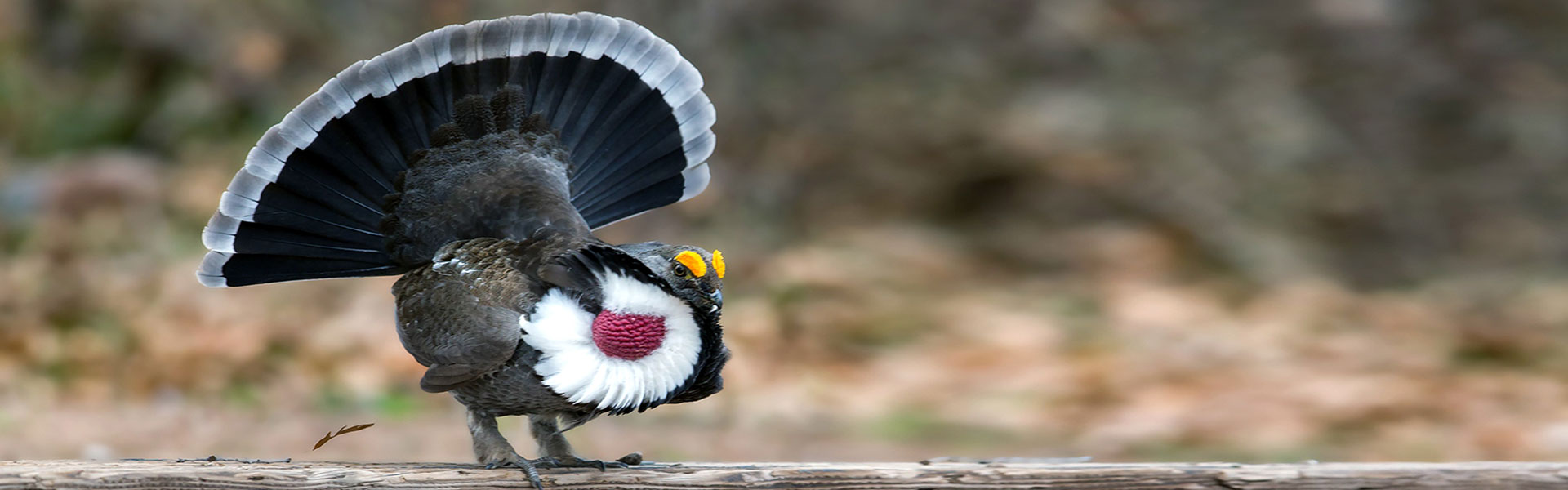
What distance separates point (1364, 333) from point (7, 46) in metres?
8.05

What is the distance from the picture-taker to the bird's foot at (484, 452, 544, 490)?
2.44m

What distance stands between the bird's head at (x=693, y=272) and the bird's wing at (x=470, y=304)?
237 mm

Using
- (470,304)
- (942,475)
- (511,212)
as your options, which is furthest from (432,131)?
(942,475)

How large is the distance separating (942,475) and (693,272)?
2.05ft

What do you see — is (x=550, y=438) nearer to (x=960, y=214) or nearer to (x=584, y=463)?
(x=584, y=463)

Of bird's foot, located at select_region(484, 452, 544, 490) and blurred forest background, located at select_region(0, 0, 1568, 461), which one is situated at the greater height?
blurred forest background, located at select_region(0, 0, 1568, 461)

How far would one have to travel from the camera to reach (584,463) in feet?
8.87

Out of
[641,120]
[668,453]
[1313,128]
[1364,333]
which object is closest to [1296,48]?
[1313,128]

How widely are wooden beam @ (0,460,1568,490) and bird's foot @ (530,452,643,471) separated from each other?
57 mm

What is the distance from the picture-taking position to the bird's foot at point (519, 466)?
2.44 metres

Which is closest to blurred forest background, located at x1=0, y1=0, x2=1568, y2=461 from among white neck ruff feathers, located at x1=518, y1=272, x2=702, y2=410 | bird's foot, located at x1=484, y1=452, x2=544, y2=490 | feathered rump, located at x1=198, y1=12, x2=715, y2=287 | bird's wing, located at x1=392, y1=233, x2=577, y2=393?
feathered rump, located at x1=198, y1=12, x2=715, y2=287

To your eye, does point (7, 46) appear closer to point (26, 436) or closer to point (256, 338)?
point (256, 338)

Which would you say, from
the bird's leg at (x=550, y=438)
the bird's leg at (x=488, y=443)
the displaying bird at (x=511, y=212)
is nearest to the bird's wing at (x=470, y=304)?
the displaying bird at (x=511, y=212)

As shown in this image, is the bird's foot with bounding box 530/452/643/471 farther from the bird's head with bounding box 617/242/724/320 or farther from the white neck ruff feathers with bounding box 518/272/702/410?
the bird's head with bounding box 617/242/724/320
